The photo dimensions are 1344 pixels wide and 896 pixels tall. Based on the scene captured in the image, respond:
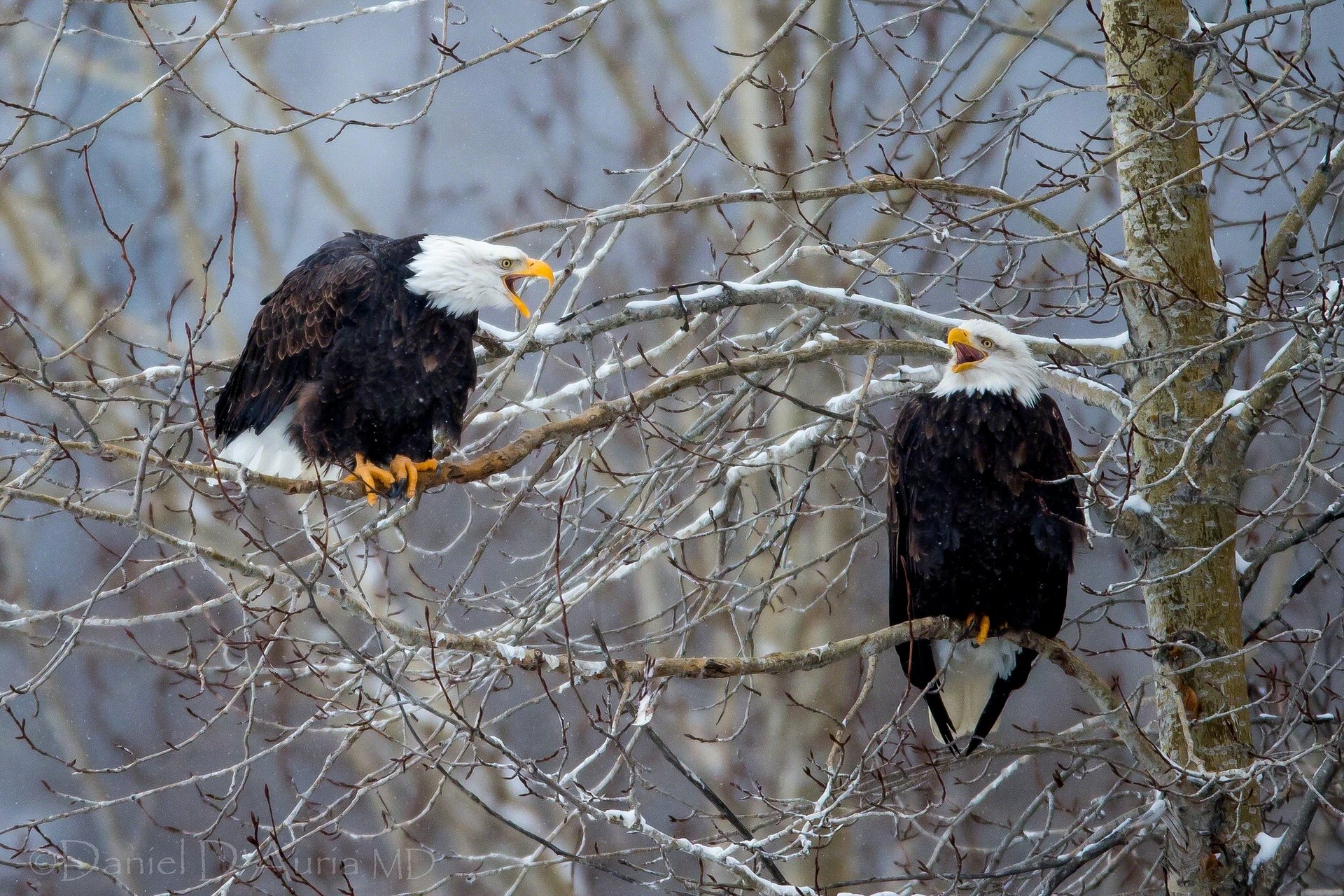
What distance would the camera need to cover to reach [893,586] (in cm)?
407

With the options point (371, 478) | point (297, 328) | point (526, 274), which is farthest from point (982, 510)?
point (297, 328)

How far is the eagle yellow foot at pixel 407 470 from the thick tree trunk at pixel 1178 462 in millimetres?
2248

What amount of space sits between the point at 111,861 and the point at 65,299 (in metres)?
4.38

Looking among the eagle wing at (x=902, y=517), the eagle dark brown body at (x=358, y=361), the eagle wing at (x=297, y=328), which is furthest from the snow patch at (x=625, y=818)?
the eagle wing at (x=297, y=328)

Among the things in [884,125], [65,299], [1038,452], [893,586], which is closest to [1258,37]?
[884,125]

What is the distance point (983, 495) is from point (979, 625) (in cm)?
44

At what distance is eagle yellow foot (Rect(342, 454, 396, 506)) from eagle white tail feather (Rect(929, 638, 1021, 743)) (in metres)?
1.98

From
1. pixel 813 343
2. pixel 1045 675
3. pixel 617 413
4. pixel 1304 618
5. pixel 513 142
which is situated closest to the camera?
pixel 617 413

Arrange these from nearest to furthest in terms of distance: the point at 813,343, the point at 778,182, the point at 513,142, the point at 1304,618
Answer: the point at 813,343
the point at 1304,618
the point at 778,182
the point at 513,142

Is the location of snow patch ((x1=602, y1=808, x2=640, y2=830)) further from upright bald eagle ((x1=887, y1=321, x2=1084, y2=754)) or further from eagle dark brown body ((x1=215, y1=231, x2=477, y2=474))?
eagle dark brown body ((x1=215, y1=231, x2=477, y2=474))

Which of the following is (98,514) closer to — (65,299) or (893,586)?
(893,586)

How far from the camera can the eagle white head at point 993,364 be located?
12.0 feet

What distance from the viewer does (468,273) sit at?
155 inches

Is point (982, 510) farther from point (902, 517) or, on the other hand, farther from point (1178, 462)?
point (1178, 462)
